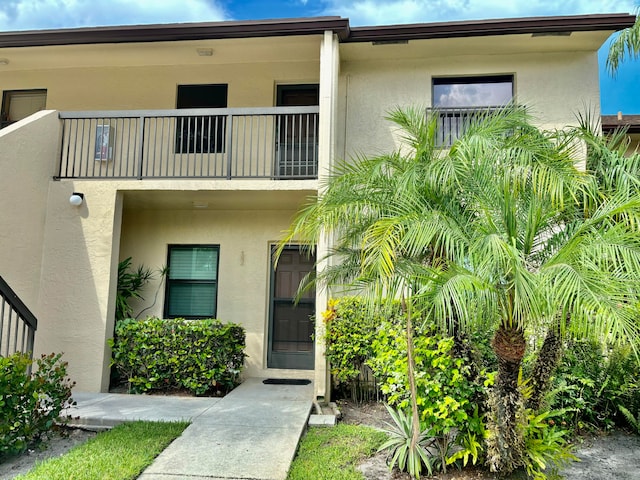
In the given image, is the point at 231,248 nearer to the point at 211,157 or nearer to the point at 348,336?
the point at 211,157

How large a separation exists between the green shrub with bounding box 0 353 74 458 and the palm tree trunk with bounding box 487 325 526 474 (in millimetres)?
4772

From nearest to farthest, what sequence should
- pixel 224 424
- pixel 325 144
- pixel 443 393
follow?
pixel 443 393 → pixel 224 424 → pixel 325 144

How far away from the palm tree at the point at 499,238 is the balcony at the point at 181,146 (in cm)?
368

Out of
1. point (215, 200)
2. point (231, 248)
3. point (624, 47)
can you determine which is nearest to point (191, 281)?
point (231, 248)

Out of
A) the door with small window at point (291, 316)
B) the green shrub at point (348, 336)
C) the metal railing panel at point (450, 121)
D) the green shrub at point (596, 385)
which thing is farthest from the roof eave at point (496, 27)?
the green shrub at point (596, 385)

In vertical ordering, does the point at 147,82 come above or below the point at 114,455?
above

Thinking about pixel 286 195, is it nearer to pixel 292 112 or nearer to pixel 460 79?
pixel 292 112

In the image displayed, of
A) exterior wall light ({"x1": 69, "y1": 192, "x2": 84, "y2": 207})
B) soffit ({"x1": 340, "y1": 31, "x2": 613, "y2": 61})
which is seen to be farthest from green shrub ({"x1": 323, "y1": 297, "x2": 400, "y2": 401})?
soffit ({"x1": 340, "y1": 31, "x2": 613, "y2": 61})

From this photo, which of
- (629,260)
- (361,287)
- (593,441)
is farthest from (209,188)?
(593,441)

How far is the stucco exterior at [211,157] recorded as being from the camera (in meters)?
7.59

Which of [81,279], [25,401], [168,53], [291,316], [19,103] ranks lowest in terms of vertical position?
[25,401]

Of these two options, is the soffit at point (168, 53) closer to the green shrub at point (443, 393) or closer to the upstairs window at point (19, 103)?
the upstairs window at point (19, 103)

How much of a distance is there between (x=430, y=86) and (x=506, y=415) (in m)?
6.53

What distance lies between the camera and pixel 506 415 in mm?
4293
